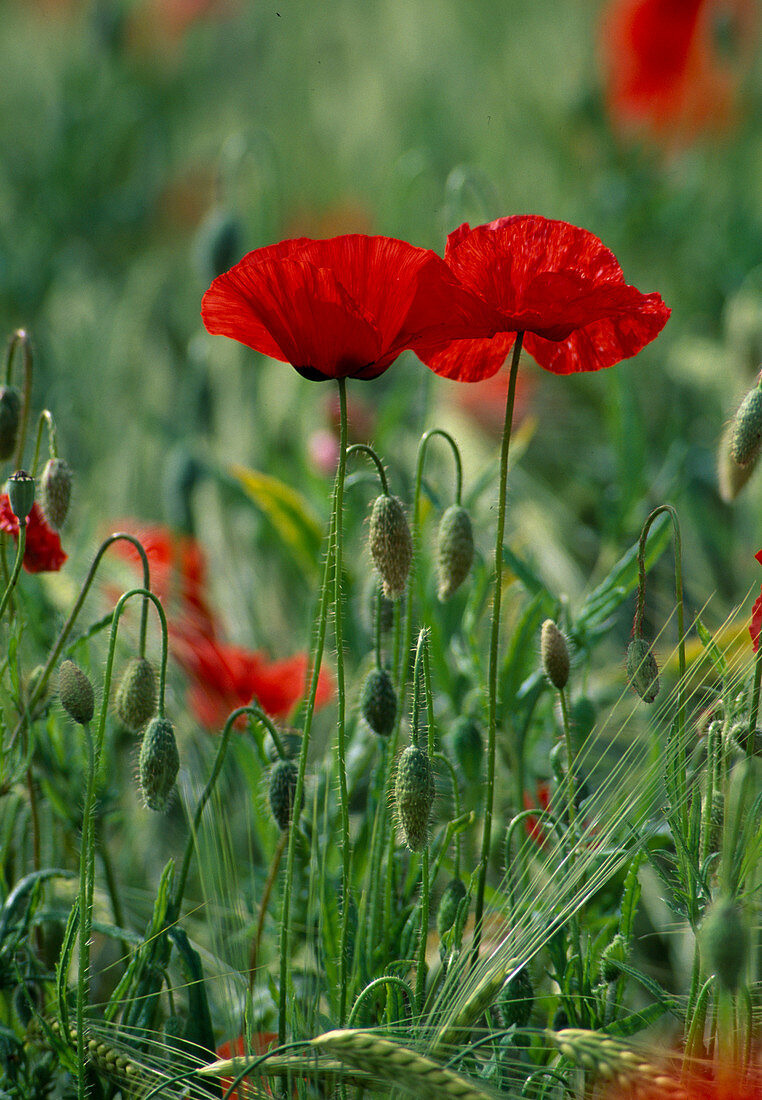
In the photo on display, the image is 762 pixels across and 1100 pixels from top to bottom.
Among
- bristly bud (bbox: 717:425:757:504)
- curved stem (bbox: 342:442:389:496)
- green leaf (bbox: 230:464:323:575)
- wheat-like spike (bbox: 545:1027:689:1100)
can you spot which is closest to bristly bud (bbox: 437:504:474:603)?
curved stem (bbox: 342:442:389:496)

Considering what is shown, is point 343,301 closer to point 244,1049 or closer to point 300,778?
point 300,778

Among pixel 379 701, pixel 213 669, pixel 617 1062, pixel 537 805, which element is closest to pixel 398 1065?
pixel 617 1062

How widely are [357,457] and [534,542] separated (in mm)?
256

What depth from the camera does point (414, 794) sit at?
0.54 meters

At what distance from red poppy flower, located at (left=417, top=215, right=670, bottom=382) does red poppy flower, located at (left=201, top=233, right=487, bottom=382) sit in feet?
→ 0.07

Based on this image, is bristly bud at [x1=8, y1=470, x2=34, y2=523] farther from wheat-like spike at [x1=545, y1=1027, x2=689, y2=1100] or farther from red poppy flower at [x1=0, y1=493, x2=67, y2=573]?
wheat-like spike at [x1=545, y1=1027, x2=689, y2=1100]

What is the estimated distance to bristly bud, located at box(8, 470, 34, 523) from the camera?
0.58 m

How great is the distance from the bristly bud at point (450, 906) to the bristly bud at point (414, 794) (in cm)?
9

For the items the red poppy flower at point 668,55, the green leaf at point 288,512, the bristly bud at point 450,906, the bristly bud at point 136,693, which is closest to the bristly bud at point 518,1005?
the bristly bud at point 450,906

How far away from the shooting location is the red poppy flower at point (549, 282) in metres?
0.55

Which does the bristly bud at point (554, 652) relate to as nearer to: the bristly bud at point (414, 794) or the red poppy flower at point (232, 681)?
the bristly bud at point (414, 794)

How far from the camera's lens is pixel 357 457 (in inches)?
56.1

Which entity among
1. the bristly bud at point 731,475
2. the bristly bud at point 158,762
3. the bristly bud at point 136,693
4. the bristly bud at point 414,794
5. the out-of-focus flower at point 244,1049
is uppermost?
the bristly bud at point 731,475

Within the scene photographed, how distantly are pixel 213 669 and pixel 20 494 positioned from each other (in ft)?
1.26
